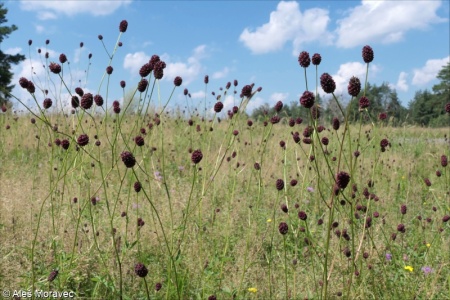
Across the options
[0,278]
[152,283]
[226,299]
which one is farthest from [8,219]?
[226,299]

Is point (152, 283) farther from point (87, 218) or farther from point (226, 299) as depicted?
point (87, 218)

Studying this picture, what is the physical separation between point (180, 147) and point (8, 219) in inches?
138

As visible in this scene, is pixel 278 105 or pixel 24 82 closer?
pixel 24 82

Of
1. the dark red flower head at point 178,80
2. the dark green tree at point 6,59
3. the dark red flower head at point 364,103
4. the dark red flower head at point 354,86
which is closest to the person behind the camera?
the dark red flower head at point 354,86

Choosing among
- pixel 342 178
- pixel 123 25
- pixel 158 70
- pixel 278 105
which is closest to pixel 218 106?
pixel 278 105

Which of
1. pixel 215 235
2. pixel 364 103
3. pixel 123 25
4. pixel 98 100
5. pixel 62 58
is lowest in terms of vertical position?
pixel 215 235

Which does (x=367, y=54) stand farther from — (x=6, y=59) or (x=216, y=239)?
(x=6, y=59)

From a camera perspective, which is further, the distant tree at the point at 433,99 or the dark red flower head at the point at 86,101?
the distant tree at the point at 433,99

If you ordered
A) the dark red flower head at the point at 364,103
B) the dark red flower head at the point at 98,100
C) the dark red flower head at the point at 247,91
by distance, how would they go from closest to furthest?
the dark red flower head at the point at 364,103 < the dark red flower head at the point at 98,100 < the dark red flower head at the point at 247,91

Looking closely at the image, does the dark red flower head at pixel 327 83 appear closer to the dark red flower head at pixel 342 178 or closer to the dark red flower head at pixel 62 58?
the dark red flower head at pixel 342 178

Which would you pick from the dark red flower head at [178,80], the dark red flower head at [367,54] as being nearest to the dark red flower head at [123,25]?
the dark red flower head at [178,80]

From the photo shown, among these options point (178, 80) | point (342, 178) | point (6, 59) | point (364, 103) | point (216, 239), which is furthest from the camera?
point (6, 59)

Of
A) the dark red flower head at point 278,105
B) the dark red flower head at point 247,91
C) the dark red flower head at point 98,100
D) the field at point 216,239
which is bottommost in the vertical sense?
the field at point 216,239

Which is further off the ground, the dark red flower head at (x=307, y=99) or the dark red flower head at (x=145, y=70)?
the dark red flower head at (x=145, y=70)
